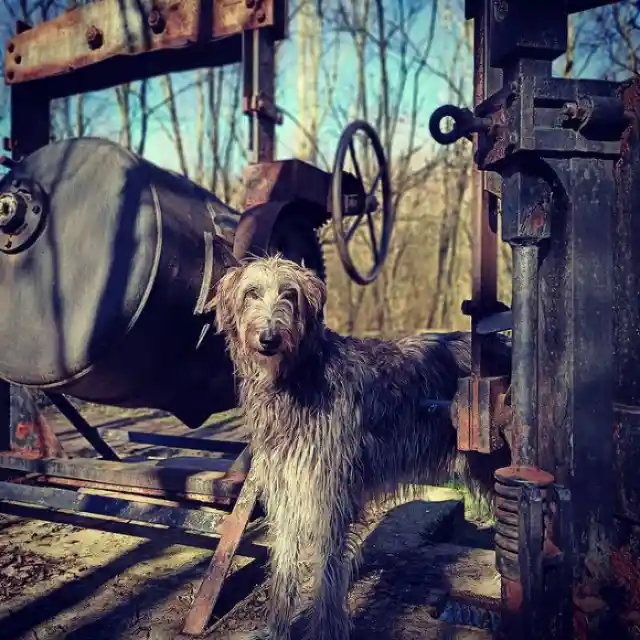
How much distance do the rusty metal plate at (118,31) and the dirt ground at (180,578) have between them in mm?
3257

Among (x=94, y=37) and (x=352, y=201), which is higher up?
(x=94, y=37)

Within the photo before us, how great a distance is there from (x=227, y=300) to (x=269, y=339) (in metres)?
0.46

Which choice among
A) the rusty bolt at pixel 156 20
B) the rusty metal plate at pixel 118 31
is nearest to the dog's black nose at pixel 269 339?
the rusty metal plate at pixel 118 31

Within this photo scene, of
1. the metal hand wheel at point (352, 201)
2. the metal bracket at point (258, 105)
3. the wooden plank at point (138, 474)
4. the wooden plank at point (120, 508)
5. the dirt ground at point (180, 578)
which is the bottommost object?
the dirt ground at point (180, 578)

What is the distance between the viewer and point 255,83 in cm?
440

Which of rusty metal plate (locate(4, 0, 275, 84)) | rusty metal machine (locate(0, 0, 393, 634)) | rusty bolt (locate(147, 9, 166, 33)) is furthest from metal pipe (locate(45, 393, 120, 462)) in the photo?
rusty bolt (locate(147, 9, 166, 33))

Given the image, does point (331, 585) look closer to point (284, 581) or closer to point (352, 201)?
point (284, 581)

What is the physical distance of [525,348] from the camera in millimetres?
2254

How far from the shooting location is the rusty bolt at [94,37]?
189 inches

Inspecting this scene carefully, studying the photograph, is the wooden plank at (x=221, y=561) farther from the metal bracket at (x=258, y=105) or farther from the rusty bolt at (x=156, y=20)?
the rusty bolt at (x=156, y=20)

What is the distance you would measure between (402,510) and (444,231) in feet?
42.0

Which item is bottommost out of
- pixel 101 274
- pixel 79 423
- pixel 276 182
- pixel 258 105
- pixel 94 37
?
pixel 79 423

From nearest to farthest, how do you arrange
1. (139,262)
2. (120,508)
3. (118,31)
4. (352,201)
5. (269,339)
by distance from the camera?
(269,339), (139,262), (120,508), (118,31), (352,201)

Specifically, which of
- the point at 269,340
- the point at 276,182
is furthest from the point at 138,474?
the point at 276,182
